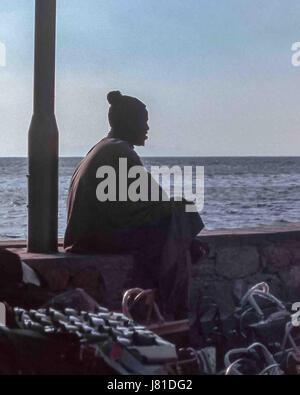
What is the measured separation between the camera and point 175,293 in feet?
14.3

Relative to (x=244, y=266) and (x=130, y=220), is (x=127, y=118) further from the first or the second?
(x=244, y=266)

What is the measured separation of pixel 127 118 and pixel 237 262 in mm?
1479

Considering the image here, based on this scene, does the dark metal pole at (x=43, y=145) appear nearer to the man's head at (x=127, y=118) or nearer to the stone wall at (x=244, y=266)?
the man's head at (x=127, y=118)

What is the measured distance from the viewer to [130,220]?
459 cm

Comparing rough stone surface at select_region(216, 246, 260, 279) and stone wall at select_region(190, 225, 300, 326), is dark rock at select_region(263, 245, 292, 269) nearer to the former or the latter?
stone wall at select_region(190, 225, 300, 326)

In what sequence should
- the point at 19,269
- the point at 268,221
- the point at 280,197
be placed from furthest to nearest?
1. the point at 280,197
2. the point at 268,221
3. the point at 19,269

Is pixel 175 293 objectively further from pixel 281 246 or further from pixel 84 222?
pixel 281 246

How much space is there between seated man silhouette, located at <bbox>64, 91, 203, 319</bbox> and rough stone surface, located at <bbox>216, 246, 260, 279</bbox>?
1.19 meters

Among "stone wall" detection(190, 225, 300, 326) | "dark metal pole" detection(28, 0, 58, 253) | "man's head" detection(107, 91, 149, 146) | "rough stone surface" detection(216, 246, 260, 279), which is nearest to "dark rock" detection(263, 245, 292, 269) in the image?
"stone wall" detection(190, 225, 300, 326)

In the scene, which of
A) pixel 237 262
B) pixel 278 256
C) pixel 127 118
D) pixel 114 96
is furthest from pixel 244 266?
pixel 114 96

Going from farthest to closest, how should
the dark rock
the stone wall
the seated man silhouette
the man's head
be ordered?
the dark rock
the stone wall
the man's head
the seated man silhouette

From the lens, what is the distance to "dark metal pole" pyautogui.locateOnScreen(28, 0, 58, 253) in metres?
5.06
